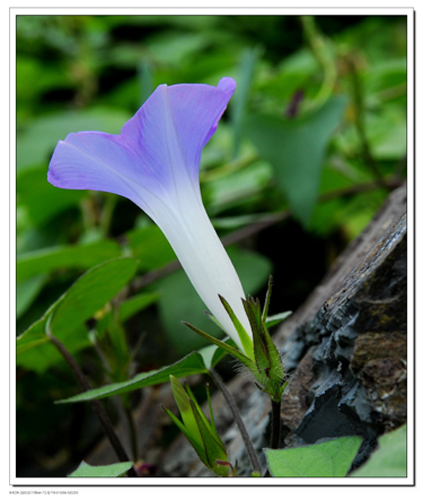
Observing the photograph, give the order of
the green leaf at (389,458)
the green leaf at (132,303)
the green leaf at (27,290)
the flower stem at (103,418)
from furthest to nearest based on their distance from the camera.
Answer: the green leaf at (27,290) → the green leaf at (132,303) → the flower stem at (103,418) → the green leaf at (389,458)

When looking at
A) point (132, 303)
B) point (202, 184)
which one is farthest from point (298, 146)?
point (132, 303)

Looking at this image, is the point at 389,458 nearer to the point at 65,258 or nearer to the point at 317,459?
the point at 317,459

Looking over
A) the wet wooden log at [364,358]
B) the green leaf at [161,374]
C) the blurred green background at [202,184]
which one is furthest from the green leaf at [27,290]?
the wet wooden log at [364,358]

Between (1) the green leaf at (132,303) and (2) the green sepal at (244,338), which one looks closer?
(2) the green sepal at (244,338)

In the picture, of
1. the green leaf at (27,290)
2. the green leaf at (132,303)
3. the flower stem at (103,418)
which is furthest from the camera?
the green leaf at (27,290)

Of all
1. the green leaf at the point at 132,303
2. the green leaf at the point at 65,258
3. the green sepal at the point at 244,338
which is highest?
the green sepal at the point at 244,338

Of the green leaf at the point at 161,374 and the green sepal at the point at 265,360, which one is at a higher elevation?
the green sepal at the point at 265,360

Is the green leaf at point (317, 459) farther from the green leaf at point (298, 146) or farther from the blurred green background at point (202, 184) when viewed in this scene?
the green leaf at point (298, 146)

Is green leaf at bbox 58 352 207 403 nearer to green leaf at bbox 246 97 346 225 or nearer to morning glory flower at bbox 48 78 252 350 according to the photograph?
morning glory flower at bbox 48 78 252 350
